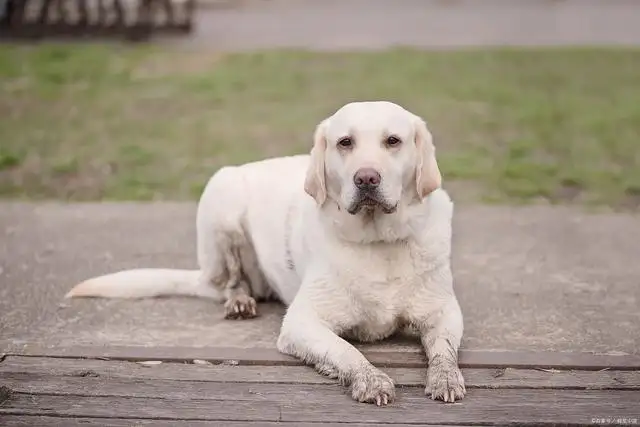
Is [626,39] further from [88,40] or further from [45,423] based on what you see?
[45,423]

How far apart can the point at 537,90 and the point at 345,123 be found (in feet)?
26.7

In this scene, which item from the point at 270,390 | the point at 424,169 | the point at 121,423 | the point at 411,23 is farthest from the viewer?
the point at 411,23

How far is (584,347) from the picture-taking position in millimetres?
4309

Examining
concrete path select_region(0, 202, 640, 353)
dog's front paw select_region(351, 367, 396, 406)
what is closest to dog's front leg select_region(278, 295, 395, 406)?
dog's front paw select_region(351, 367, 396, 406)

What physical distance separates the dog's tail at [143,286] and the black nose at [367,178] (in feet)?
4.72

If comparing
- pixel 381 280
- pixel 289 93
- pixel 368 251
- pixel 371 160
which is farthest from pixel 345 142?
pixel 289 93

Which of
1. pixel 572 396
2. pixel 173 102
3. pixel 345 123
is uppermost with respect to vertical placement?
pixel 345 123

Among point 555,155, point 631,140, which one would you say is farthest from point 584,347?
point 631,140

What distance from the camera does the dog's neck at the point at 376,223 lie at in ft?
13.5

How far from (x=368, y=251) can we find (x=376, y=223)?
135mm

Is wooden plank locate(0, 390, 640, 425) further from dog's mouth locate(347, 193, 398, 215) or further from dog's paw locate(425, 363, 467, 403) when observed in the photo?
dog's mouth locate(347, 193, 398, 215)

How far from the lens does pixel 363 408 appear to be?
142 inches

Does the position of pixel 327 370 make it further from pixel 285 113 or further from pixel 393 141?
pixel 285 113

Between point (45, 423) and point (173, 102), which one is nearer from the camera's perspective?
point (45, 423)
